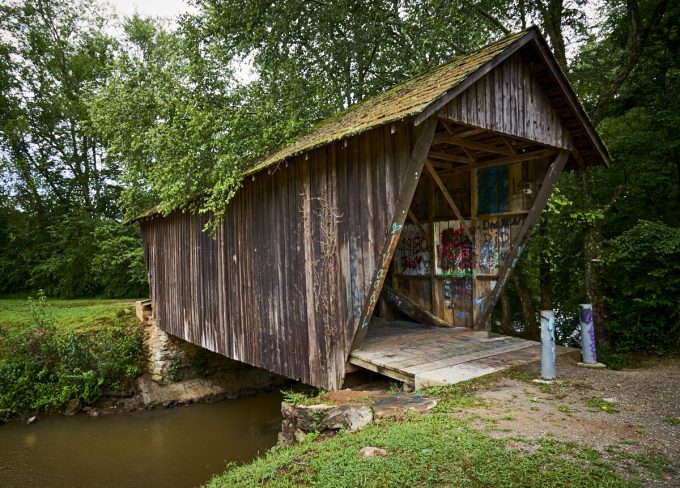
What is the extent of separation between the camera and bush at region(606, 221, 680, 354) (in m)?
6.30

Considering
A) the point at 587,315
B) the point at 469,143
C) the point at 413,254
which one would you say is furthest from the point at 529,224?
the point at 413,254

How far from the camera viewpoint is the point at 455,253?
764cm

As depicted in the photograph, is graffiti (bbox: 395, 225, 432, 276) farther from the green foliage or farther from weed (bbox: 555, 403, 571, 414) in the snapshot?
the green foliage

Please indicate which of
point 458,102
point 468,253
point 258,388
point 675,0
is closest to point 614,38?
point 675,0

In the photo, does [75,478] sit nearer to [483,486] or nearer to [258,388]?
[258,388]

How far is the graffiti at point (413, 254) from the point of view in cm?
820

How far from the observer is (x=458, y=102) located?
4.91 m

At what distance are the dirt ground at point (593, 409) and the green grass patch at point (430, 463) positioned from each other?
0.24 metres

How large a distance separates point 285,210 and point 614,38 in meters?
7.72

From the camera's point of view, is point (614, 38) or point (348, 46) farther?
point (348, 46)

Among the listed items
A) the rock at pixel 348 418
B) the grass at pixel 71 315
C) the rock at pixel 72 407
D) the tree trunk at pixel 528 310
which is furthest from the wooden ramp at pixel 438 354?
the grass at pixel 71 315

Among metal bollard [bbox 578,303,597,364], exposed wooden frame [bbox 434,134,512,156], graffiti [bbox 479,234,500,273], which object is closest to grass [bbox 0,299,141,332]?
graffiti [bbox 479,234,500,273]

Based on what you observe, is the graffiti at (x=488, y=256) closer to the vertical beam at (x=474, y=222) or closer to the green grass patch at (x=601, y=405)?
the vertical beam at (x=474, y=222)

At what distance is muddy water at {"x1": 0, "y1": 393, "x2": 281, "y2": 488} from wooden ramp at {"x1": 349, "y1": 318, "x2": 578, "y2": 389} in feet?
13.7
